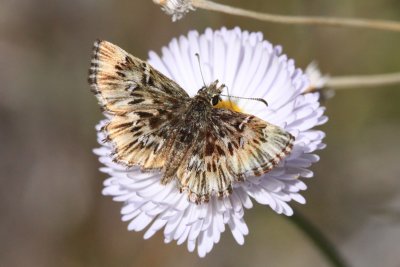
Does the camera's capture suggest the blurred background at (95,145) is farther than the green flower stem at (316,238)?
Yes

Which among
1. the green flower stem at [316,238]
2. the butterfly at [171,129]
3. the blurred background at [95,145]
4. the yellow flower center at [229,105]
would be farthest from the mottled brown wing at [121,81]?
the blurred background at [95,145]

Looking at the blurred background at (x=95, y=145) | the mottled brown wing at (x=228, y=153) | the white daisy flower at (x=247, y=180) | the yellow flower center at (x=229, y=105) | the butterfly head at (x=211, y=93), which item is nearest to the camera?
the mottled brown wing at (x=228, y=153)

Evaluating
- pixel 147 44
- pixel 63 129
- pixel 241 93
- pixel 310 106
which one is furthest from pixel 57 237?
pixel 310 106

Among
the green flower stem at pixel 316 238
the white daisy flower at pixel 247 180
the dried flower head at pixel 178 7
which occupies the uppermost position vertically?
the dried flower head at pixel 178 7

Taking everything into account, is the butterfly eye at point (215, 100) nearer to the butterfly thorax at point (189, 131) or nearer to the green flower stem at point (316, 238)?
the butterfly thorax at point (189, 131)

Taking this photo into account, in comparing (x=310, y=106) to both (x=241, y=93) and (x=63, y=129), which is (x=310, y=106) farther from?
(x=63, y=129)

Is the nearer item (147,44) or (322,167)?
(322,167)

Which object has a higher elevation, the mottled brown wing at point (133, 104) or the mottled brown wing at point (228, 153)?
the mottled brown wing at point (133, 104)

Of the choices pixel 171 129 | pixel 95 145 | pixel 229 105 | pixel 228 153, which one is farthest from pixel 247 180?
pixel 95 145

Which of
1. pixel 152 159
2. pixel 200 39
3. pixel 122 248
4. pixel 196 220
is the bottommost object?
pixel 122 248
